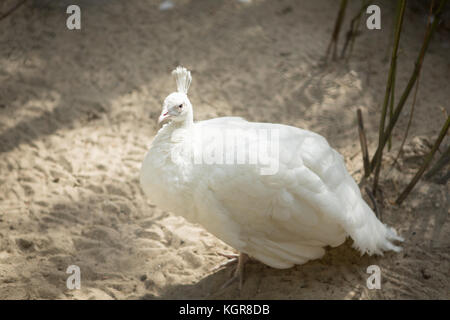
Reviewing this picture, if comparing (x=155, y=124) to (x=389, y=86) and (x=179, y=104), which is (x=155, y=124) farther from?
(x=389, y=86)

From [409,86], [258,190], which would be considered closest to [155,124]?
[258,190]

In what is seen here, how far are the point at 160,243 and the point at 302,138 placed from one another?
144cm

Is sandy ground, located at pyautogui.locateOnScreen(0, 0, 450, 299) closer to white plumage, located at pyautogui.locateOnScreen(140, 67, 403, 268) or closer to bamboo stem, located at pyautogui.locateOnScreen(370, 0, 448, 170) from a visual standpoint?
bamboo stem, located at pyautogui.locateOnScreen(370, 0, 448, 170)

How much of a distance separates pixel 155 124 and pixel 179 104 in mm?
1887

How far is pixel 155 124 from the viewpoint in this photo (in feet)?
15.8

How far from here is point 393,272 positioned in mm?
3176

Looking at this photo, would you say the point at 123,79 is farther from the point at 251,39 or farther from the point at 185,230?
the point at 185,230

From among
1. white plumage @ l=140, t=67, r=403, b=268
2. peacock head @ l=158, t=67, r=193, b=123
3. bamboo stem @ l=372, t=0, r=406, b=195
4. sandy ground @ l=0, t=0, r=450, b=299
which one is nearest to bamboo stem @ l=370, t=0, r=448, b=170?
bamboo stem @ l=372, t=0, r=406, b=195

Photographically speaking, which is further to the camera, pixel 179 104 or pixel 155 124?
pixel 155 124

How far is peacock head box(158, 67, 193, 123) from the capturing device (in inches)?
117

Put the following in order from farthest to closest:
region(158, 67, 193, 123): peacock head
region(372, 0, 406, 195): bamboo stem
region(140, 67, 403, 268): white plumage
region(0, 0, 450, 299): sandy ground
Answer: region(0, 0, 450, 299): sandy ground, region(372, 0, 406, 195): bamboo stem, region(158, 67, 193, 123): peacock head, region(140, 67, 403, 268): white plumage

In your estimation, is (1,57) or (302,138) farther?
(1,57)

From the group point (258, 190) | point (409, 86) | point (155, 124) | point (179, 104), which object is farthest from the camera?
point (155, 124)
